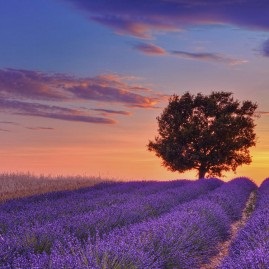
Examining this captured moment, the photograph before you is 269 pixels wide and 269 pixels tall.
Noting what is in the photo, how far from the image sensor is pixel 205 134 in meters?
25.1

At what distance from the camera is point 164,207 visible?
10.7 metres

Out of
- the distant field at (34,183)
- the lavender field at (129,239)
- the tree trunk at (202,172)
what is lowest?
the distant field at (34,183)

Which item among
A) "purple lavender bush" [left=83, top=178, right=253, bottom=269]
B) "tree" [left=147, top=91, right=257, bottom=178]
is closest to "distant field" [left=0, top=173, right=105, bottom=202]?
"tree" [left=147, top=91, right=257, bottom=178]

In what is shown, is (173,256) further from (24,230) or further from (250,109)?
(250,109)

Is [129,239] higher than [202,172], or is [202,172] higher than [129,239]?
[129,239]

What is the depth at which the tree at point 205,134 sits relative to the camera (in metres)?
25.4

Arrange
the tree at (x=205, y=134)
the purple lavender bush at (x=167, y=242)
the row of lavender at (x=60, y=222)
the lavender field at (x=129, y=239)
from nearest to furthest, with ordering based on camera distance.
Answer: the lavender field at (x=129, y=239) < the purple lavender bush at (x=167, y=242) < the row of lavender at (x=60, y=222) < the tree at (x=205, y=134)

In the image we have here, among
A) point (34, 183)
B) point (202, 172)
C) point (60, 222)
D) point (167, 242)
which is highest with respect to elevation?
point (167, 242)

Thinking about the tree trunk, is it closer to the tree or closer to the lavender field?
the tree

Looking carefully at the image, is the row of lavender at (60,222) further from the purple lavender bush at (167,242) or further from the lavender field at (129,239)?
the purple lavender bush at (167,242)

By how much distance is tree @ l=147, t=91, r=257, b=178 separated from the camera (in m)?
25.4

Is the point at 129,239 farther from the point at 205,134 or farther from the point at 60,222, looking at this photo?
the point at 205,134

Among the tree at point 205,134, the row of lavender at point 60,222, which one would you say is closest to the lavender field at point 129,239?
the row of lavender at point 60,222

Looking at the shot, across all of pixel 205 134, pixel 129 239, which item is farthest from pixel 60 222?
pixel 205 134
